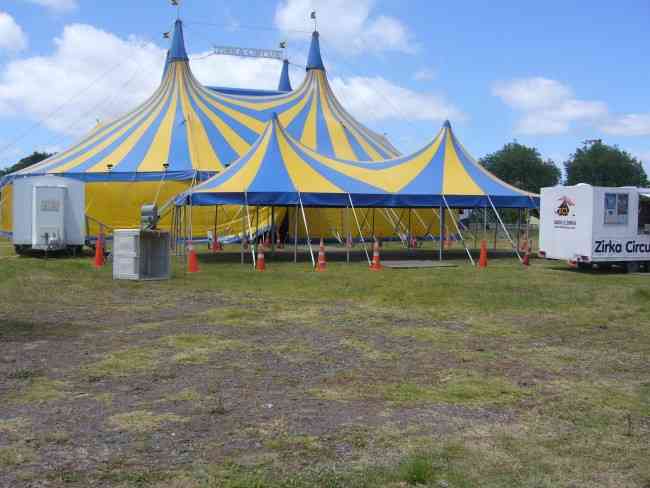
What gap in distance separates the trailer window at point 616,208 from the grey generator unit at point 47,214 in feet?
41.4

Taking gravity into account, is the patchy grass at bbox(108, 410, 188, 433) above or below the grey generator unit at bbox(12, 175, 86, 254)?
below

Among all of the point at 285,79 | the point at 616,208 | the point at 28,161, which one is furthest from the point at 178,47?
the point at 28,161

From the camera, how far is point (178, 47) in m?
26.9

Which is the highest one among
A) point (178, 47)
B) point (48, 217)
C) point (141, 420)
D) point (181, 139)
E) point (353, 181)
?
point (178, 47)

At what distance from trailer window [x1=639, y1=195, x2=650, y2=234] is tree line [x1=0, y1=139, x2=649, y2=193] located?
2636 inches

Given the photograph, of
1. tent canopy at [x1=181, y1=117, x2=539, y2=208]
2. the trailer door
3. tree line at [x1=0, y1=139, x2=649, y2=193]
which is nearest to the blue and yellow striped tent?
the trailer door

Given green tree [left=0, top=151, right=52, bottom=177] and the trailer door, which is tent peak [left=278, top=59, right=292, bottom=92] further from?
green tree [left=0, top=151, right=52, bottom=177]

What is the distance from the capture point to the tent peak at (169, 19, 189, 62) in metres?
26.8

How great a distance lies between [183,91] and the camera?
26391 mm

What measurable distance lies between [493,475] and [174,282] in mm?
9928

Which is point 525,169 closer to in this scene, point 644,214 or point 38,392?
point 644,214

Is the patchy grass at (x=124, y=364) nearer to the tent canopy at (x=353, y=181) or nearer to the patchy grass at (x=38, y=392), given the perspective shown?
the patchy grass at (x=38, y=392)

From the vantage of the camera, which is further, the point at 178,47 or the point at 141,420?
the point at 178,47

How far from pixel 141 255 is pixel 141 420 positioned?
29.6ft
